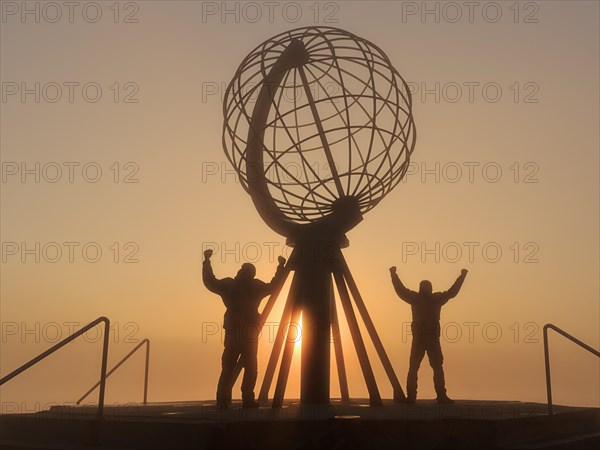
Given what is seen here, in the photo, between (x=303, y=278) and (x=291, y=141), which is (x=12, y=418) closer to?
(x=303, y=278)

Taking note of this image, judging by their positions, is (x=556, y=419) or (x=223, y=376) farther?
(x=223, y=376)

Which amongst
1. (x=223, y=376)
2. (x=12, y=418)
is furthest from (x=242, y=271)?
(x=12, y=418)

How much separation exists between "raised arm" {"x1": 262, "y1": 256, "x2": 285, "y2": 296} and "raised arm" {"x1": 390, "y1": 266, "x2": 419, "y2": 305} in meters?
1.78

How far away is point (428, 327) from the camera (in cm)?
1098

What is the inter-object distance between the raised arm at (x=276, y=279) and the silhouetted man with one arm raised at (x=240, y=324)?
2 cm

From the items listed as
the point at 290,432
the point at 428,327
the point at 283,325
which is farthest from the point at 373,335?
the point at 290,432

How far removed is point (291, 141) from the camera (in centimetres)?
1207

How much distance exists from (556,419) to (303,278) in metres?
4.36

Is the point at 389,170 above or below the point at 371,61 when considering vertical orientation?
below

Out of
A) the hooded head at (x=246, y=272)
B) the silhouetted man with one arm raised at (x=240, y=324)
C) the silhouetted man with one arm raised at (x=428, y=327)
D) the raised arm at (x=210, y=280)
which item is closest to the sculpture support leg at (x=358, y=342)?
the silhouetted man with one arm raised at (x=428, y=327)

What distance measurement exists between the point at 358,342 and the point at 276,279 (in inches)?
78.5

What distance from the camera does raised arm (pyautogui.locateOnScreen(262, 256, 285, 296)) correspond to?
10.2 metres

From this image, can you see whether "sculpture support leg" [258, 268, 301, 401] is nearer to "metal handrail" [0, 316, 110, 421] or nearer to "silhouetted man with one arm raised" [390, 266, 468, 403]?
"silhouetted man with one arm raised" [390, 266, 468, 403]

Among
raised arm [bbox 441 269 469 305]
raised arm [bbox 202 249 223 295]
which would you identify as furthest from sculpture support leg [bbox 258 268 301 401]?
raised arm [bbox 441 269 469 305]
